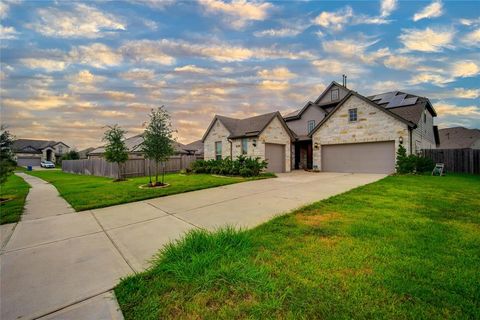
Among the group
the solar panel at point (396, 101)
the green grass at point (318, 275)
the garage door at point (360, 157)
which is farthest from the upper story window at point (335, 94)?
the green grass at point (318, 275)

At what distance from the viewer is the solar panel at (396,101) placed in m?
17.7

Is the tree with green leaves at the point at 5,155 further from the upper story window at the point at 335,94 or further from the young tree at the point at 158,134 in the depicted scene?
the upper story window at the point at 335,94

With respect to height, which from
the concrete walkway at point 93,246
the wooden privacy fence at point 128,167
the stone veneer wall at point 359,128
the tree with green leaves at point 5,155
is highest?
the stone veneer wall at point 359,128

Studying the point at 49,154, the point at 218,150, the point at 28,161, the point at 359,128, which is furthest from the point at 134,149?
the point at 49,154

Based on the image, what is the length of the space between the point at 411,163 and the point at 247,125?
1143cm

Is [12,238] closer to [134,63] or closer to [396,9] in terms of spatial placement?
[134,63]

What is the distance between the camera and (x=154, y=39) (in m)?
9.70

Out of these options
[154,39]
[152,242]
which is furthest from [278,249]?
[154,39]

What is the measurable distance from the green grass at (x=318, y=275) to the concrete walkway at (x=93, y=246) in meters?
0.41

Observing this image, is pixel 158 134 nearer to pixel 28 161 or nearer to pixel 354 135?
pixel 354 135

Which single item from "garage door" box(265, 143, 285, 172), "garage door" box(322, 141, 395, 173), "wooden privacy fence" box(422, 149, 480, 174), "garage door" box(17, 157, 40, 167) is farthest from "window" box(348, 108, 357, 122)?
"garage door" box(17, 157, 40, 167)

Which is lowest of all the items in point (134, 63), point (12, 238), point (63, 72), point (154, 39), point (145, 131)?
point (12, 238)

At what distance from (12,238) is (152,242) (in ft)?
9.63

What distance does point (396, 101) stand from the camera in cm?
1847
